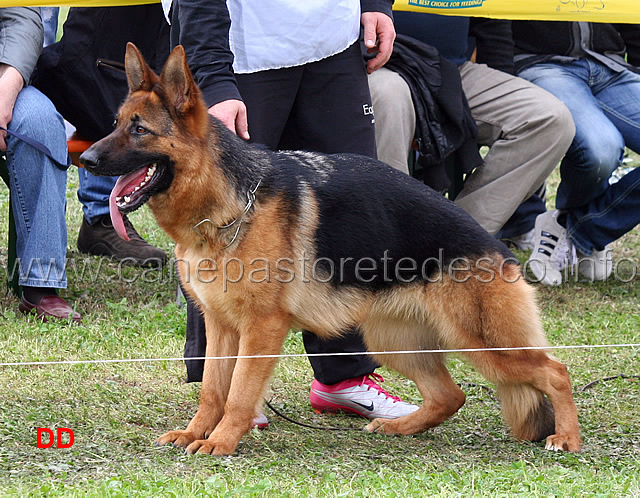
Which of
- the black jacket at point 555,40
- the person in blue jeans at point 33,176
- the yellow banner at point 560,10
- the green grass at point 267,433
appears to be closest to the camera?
the green grass at point 267,433

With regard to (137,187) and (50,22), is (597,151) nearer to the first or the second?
(137,187)

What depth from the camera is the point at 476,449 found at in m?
3.19

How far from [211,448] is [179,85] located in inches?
49.6

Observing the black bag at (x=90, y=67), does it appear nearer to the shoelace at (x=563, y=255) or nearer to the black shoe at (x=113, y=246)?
the black shoe at (x=113, y=246)

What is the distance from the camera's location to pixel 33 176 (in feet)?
15.5

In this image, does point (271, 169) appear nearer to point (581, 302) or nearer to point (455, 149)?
point (455, 149)

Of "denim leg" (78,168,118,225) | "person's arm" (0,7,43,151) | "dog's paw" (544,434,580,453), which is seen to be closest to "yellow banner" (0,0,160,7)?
"person's arm" (0,7,43,151)

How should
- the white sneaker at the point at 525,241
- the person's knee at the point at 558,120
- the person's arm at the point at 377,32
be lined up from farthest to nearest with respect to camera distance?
1. the white sneaker at the point at 525,241
2. the person's knee at the point at 558,120
3. the person's arm at the point at 377,32

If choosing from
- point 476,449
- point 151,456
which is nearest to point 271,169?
A: point 151,456

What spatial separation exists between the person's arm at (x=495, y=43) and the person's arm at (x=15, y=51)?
2896 mm

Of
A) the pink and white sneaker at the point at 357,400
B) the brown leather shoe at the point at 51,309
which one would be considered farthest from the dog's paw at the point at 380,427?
the brown leather shoe at the point at 51,309

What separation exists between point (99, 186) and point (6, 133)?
1.26 metres

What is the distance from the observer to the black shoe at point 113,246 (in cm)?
588

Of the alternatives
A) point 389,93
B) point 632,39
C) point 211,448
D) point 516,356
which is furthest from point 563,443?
point 632,39
